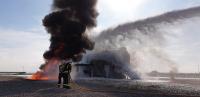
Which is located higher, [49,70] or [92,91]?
[49,70]

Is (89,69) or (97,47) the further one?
(97,47)

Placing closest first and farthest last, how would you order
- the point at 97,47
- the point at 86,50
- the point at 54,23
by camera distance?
the point at 54,23 < the point at 86,50 < the point at 97,47

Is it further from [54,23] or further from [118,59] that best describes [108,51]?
[54,23]

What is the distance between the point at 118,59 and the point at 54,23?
618 inches

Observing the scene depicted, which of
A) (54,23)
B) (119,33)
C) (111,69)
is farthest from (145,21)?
(54,23)

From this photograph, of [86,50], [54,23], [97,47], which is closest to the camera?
[54,23]

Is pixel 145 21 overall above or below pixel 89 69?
above

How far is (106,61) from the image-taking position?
222 feet

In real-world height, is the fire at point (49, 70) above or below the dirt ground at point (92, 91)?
above

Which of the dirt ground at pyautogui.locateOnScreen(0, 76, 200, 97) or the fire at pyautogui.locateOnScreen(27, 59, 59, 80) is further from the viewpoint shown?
the fire at pyautogui.locateOnScreen(27, 59, 59, 80)

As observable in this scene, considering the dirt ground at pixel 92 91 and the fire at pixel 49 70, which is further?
the fire at pixel 49 70

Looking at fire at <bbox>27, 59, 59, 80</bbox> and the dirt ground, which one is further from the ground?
fire at <bbox>27, 59, 59, 80</bbox>

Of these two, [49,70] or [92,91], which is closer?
[92,91]

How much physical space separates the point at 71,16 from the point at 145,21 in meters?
13.0
